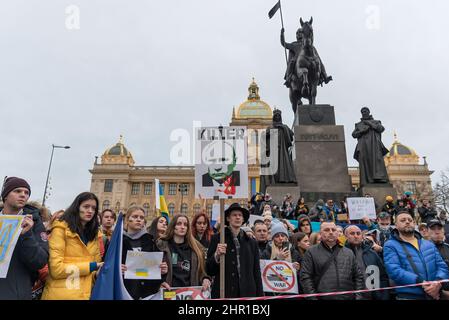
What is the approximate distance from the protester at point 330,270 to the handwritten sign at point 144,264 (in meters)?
1.73

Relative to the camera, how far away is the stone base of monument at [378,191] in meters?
10.1

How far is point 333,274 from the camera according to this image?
389 cm

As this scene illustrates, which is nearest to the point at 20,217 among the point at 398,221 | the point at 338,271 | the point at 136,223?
the point at 136,223

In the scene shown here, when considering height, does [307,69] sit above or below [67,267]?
above

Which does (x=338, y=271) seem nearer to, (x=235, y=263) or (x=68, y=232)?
(x=235, y=263)

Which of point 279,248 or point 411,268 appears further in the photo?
point 279,248

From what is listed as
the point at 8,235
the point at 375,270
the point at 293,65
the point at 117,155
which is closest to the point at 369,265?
the point at 375,270

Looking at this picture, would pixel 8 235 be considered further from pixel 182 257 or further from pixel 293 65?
pixel 293 65

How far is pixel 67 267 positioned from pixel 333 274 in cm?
292

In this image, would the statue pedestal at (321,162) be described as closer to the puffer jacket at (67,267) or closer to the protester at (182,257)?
the protester at (182,257)

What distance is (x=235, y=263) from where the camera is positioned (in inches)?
153

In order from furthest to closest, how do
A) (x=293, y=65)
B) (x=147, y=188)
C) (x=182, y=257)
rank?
1. (x=147, y=188)
2. (x=293, y=65)
3. (x=182, y=257)
